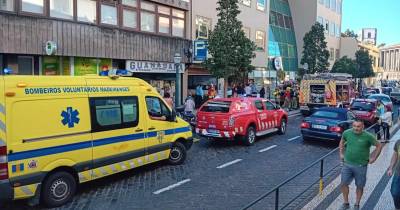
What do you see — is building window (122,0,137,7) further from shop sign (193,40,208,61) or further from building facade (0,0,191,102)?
shop sign (193,40,208,61)

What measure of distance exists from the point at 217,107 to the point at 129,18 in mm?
9843

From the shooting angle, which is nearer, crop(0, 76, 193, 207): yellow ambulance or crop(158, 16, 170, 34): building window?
crop(0, 76, 193, 207): yellow ambulance

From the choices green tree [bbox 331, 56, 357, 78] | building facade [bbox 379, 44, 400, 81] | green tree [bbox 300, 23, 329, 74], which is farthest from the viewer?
building facade [bbox 379, 44, 400, 81]

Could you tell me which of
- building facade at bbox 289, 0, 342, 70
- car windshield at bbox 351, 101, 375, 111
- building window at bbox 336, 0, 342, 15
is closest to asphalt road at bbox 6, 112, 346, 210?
car windshield at bbox 351, 101, 375, 111

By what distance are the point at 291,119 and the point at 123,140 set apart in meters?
16.1

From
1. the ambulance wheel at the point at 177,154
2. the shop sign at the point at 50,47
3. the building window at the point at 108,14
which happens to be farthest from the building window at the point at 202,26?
the ambulance wheel at the point at 177,154

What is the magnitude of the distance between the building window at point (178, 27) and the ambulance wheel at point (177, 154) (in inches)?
583

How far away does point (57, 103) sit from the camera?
765 cm

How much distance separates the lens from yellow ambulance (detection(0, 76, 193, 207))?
6898mm

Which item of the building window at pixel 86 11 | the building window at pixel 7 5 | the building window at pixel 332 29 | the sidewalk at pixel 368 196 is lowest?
the sidewalk at pixel 368 196

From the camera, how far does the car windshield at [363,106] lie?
19281mm

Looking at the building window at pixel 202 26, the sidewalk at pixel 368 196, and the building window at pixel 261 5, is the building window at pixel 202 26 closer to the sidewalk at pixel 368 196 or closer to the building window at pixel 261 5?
the building window at pixel 261 5

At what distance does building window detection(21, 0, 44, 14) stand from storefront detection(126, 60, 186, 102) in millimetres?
5620

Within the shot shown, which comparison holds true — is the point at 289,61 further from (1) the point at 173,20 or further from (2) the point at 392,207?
(2) the point at 392,207
